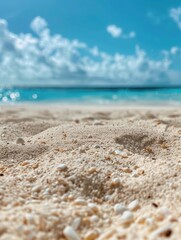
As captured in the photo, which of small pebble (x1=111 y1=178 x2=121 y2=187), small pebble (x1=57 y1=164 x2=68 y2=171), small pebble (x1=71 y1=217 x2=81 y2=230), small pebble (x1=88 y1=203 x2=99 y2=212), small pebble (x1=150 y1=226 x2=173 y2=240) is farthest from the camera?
small pebble (x1=57 y1=164 x2=68 y2=171)

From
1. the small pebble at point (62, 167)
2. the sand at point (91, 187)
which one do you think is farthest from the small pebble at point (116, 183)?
the small pebble at point (62, 167)

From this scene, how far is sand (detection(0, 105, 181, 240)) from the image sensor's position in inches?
66.9

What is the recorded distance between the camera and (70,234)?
1674mm

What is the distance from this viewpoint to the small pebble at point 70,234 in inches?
65.7

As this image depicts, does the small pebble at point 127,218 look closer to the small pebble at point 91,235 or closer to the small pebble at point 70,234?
the small pebble at point 91,235

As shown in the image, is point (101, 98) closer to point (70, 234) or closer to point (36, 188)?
point (36, 188)

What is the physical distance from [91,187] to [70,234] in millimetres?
646

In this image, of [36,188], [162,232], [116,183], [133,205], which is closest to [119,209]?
[133,205]

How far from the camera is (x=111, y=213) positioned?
1997 millimetres

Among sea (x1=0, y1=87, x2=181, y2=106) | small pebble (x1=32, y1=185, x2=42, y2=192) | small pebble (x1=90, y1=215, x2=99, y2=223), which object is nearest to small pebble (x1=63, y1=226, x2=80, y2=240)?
small pebble (x1=90, y1=215, x2=99, y2=223)

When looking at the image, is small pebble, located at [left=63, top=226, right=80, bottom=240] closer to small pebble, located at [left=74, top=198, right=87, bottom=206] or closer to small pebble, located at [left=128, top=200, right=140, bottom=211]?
small pebble, located at [left=74, top=198, right=87, bottom=206]

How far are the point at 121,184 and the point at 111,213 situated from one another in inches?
14.1

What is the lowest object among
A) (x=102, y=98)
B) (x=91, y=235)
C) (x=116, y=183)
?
(x=91, y=235)

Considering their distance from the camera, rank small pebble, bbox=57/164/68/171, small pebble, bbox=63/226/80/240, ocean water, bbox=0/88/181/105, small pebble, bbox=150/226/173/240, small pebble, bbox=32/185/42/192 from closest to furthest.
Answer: small pebble, bbox=150/226/173/240
small pebble, bbox=63/226/80/240
small pebble, bbox=32/185/42/192
small pebble, bbox=57/164/68/171
ocean water, bbox=0/88/181/105
